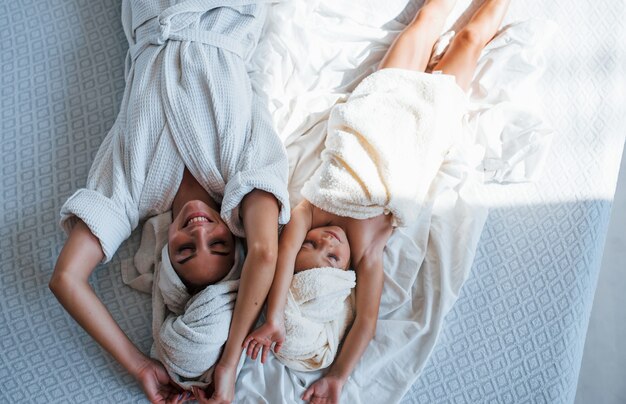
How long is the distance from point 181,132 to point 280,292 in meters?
0.41

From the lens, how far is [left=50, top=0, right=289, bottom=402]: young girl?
1212mm

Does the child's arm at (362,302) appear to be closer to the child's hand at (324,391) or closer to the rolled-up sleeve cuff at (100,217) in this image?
the child's hand at (324,391)

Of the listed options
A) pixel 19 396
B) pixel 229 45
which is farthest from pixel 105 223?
pixel 229 45

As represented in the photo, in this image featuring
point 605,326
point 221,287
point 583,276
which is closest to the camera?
point 221,287

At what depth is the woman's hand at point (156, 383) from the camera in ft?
3.95

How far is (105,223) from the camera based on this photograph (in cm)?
125

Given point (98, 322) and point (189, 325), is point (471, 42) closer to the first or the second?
point (189, 325)

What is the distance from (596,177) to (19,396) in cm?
131

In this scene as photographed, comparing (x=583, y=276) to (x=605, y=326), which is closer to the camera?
(x=583, y=276)

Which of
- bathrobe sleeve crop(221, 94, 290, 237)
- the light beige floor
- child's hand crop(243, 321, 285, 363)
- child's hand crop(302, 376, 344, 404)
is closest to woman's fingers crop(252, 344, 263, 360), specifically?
child's hand crop(243, 321, 285, 363)

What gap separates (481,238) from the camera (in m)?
1.39

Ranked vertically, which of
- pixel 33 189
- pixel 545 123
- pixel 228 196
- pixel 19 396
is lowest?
pixel 19 396

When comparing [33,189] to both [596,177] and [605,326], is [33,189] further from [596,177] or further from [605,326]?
[605,326]

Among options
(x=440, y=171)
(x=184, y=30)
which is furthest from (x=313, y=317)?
(x=184, y=30)
